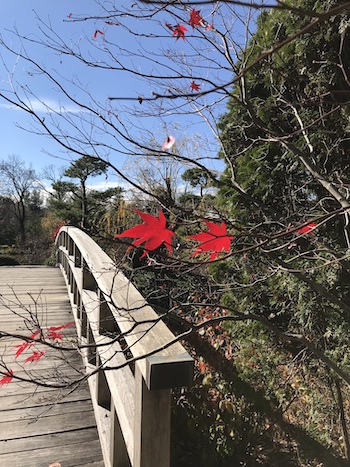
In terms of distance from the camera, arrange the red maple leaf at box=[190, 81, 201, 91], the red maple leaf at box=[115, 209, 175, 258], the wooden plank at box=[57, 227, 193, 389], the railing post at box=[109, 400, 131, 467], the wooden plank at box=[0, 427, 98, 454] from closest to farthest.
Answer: the red maple leaf at box=[115, 209, 175, 258], the wooden plank at box=[57, 227, 193, 389], the railing post at box=[109, 400, 131, 467], the red maple leaf at box=[190, 81, 201, 91], the wooden plank at box=[0, 427, 98, 454]

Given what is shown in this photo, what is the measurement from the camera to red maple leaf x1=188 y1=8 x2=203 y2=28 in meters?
1.63

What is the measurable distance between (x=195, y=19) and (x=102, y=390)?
6.64ft

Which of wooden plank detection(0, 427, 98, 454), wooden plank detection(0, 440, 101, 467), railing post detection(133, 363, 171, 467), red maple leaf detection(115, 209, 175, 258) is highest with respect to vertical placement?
red maple leaf detection(115, 209, 175, 258)

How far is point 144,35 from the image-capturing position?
162 centimetres

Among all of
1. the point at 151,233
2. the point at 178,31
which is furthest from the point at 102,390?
the point at 178,31

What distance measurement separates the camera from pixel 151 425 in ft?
3.71

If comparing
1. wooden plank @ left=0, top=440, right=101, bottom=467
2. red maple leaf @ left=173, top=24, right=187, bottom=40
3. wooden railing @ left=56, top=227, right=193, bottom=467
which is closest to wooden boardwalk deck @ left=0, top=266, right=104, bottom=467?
wooden plank @ left=0, top=440, right=101, bottom=467

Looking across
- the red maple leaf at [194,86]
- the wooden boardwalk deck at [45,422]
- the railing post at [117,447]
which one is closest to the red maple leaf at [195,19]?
the red maple leaf at [194,86]

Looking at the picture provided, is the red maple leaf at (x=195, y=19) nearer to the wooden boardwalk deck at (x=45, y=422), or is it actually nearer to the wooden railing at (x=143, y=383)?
the wooden railing at (x=143, y=383)

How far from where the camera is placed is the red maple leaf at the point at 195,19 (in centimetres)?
163

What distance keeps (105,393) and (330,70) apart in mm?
2754

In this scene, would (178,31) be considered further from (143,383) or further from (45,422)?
(45,422)

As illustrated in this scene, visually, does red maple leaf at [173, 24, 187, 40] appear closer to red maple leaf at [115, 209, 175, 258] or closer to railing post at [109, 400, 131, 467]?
red maple leaf at [115, 209, 175, 258]

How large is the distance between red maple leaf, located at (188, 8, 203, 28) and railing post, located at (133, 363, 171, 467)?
5.02 feet
